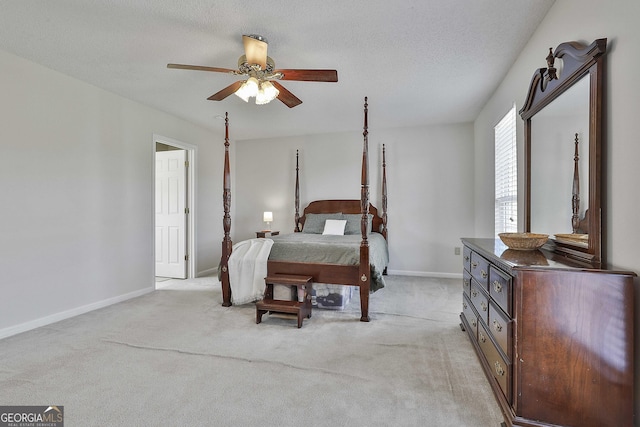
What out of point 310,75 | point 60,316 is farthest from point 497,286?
point 60,316

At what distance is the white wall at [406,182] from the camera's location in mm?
4848

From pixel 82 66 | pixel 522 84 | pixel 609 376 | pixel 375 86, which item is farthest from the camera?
pixel 375 86

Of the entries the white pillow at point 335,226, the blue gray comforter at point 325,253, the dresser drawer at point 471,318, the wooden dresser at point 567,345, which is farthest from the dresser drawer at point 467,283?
the white pillow at point 335,226

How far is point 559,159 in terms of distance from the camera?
1.90 metres

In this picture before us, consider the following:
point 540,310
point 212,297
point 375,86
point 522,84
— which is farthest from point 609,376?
point 212,297

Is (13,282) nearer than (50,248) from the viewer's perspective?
Yes

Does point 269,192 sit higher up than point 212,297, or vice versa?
point 269,192

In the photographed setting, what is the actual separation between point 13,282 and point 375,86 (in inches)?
155

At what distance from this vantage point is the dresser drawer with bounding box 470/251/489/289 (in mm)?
1918

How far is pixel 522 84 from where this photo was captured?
258cm

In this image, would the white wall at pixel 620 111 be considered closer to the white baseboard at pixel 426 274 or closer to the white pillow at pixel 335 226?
the white pillow at pixel 335 226

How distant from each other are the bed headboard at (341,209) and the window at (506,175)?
6.42 ft

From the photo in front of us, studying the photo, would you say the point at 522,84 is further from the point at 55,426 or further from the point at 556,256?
the point at 55,426

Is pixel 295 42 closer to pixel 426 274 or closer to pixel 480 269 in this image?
pixel 480 269
